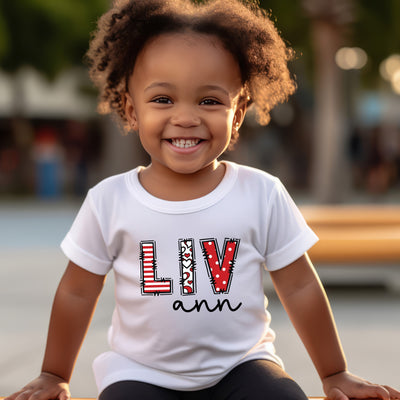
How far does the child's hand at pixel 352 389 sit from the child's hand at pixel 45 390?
764mm

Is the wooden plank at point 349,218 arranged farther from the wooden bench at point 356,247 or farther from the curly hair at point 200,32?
the curly hair at point 200,32

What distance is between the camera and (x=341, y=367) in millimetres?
2135

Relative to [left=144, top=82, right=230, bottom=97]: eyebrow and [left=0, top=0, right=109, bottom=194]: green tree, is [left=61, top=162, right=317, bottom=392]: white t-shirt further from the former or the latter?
[left=0, top=0, right=109, bottom=194]: green tree

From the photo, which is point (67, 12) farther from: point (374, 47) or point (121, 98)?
point (121, 98)

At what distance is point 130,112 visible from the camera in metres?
2.20

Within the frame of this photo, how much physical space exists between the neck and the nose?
0.17 m

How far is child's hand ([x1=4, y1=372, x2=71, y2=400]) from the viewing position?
2055 millimetres

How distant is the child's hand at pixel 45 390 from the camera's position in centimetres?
205

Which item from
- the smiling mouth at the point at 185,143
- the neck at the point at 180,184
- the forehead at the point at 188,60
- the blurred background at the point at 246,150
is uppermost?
the forehead at the point at 188,60

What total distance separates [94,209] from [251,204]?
450mm

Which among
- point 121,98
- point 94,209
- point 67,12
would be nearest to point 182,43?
point 121,98

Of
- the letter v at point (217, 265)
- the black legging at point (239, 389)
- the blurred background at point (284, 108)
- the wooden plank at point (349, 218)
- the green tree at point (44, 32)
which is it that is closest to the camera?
the black legging at point (239, 389)

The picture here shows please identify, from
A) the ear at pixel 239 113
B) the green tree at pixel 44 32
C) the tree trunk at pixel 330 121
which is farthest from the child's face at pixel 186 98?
the green tree at pixel 44 32

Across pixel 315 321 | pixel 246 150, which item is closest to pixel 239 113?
pixel 315 321
